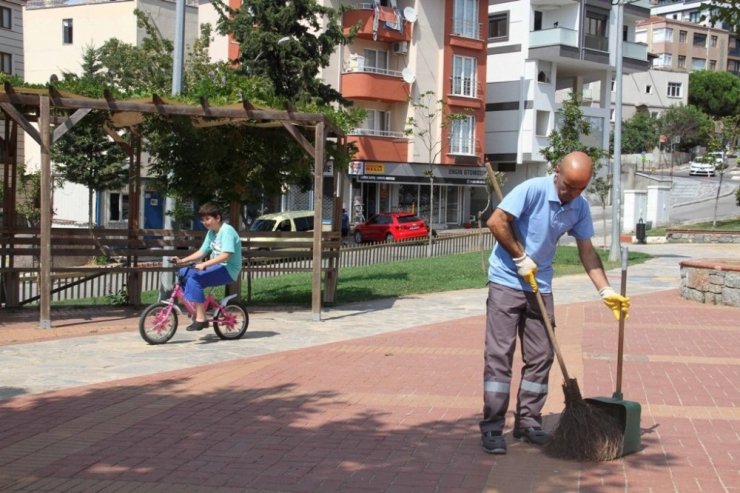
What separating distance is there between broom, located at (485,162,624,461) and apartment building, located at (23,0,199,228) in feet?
119

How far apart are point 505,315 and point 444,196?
42.0 meters

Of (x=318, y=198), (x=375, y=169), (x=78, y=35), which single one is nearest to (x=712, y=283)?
(x=318, y=198)

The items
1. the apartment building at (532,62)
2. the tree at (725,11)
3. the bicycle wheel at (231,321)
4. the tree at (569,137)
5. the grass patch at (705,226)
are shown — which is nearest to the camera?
the bicycle wheel at (231,321)

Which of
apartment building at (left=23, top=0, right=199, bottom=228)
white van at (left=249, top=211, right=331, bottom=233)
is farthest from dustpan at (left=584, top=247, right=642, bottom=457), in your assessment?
apartment building at (left=23, top=0, right=199, bottom=228)

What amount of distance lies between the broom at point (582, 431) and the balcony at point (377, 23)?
37179mm

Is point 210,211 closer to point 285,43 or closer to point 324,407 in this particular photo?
point 324,407

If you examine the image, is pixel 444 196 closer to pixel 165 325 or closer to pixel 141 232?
pixel 141 232

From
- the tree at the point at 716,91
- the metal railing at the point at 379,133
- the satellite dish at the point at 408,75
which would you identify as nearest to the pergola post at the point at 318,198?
the metal railing at the point at 379,133

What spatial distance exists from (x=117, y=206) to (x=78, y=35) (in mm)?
11814

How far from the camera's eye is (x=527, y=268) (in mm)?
5277

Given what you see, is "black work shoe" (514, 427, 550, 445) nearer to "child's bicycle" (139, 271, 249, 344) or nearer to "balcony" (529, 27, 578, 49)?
"child's bicycle" (139, 271, 249, 344)

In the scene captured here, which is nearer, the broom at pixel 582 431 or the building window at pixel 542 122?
the broom at pixel 582 431

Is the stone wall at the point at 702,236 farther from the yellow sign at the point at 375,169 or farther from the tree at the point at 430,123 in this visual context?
the yellow sign at the point at 375,169

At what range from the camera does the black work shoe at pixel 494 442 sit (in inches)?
214
